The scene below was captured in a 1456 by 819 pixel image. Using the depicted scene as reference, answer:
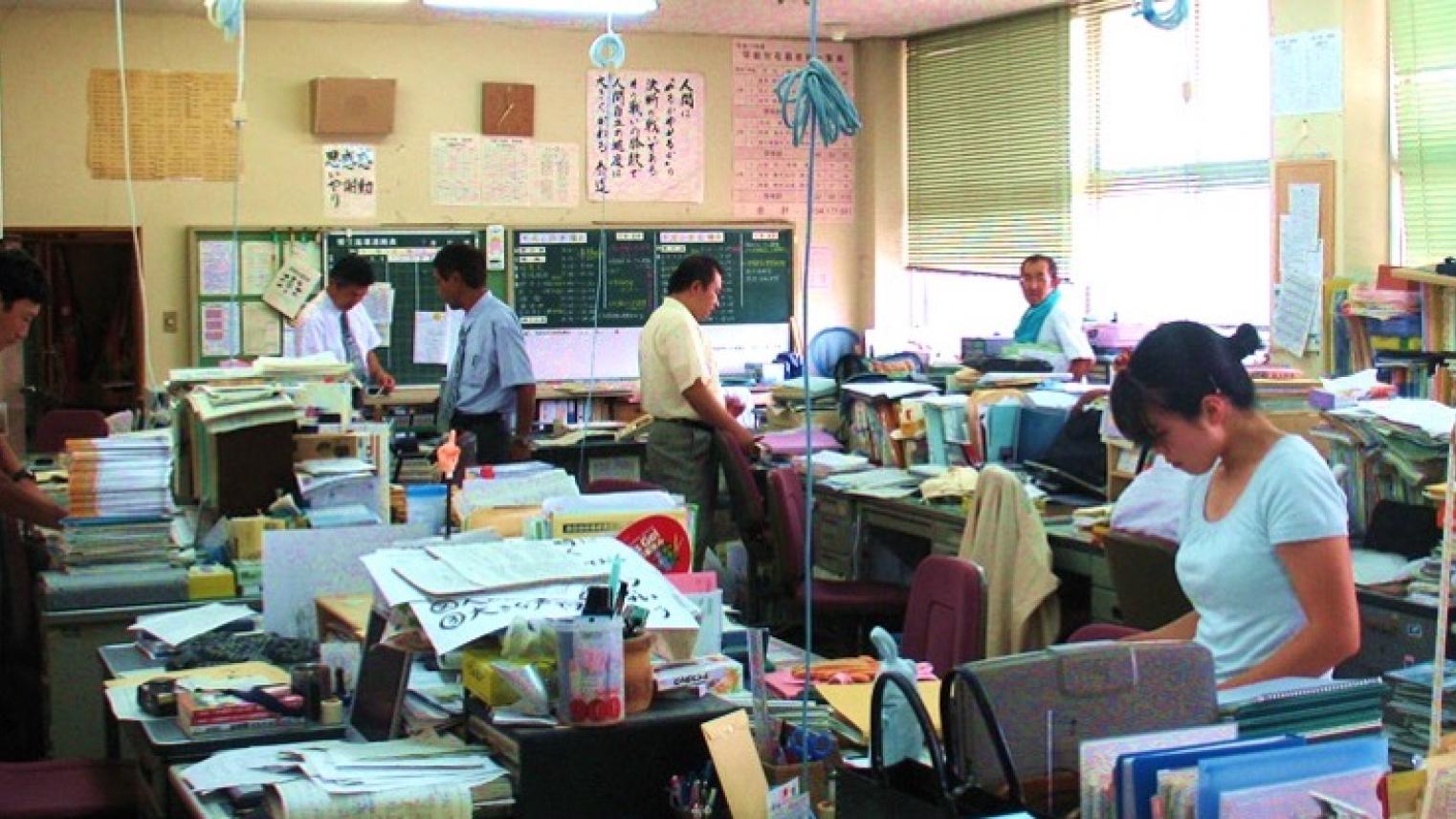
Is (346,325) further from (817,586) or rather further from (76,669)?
(76,669)

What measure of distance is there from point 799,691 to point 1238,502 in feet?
2.61

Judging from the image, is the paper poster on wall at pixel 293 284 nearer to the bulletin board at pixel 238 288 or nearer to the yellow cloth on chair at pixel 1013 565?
the bulletin board at pixel 238 288

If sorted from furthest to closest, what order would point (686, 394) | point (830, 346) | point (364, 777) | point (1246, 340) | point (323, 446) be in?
point (830, 346)
point (686, 394)
point (323, 446)
point (1246, 340)
point (364, 777)

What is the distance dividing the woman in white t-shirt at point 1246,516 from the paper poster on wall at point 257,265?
6.41 meters

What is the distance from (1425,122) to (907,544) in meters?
2.57

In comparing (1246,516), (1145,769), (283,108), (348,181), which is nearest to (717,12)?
(348,181)

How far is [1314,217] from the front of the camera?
22.6 feet

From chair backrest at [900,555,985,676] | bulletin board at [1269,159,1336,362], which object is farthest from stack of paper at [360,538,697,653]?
bulletin board at [1269,159,1336,362]

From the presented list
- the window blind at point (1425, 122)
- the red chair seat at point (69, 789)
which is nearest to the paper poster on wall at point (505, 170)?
the window blind at point (1425, 122)

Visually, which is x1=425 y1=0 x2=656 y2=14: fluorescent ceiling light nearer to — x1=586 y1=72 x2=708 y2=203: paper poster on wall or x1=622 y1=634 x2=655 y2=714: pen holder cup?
x1=586 y1=72 x2=708 y2=203: paper poster on wall

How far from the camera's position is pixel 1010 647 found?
506 centimetres

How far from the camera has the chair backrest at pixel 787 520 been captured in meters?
5.88

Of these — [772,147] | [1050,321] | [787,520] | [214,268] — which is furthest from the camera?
[772,147]

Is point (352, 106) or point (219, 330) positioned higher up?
point (352, 106)
